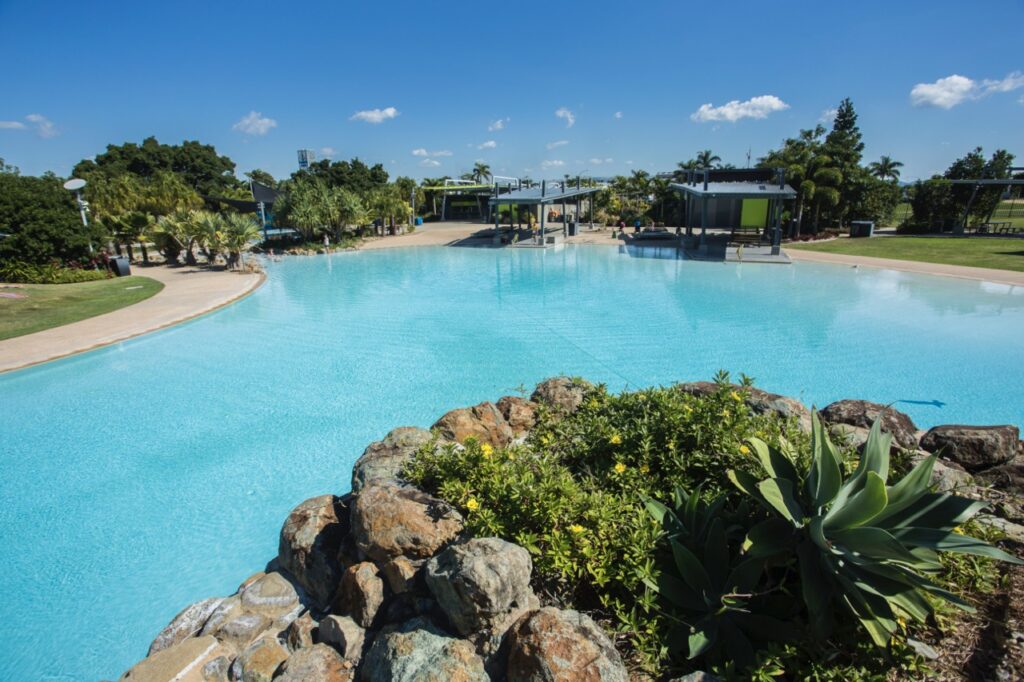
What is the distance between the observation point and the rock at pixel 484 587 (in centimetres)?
303

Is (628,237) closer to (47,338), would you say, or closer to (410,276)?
(410,276)

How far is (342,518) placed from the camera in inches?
189

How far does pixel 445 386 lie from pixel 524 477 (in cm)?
667

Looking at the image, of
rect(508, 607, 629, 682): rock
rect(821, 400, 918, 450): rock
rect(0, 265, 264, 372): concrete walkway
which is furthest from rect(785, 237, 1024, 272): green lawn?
rect(0, 265, 264, 372): concrete walkway

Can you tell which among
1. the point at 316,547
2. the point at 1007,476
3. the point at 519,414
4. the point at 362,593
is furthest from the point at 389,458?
the point at 1007,476

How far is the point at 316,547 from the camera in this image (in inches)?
178

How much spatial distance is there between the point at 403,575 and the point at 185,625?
8.27 ft

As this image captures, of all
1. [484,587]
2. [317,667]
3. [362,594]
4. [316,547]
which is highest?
[484,587]

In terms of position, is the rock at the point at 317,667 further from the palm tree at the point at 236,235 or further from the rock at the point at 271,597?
the palm tree at the point at 236,235

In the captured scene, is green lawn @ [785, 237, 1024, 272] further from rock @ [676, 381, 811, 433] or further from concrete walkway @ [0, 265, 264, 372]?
concrete walkway @ [0, 265, 264, 372]

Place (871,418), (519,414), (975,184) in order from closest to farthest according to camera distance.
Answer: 1. (871,418)
2. (519,414)
3. (975,184)

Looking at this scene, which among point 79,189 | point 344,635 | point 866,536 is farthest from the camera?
point 79,189

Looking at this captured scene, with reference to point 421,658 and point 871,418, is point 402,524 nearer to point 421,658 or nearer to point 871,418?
point 421,658

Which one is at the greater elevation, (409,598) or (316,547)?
(409,598)
